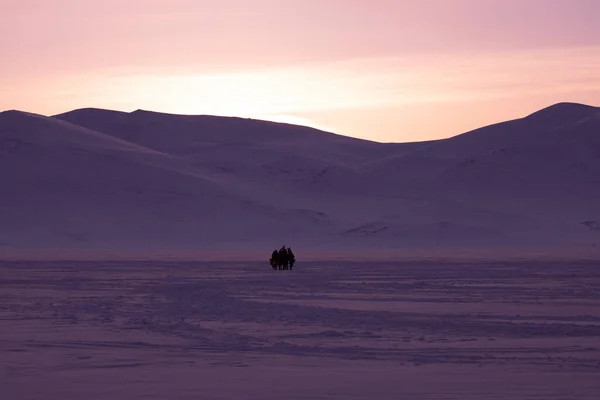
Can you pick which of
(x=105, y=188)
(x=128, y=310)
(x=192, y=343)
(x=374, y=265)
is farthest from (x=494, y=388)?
(x=105, y=188)

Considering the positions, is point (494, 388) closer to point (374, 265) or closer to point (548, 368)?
point (548, 368)

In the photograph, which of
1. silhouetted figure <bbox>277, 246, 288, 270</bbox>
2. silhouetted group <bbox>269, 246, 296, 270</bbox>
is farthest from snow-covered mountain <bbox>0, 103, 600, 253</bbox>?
silhouetted figure <bbox>277, 246, 288, 270</bbox>

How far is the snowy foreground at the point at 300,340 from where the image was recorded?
13.5 metres

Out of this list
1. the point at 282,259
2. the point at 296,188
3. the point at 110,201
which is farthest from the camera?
the point at 296,188

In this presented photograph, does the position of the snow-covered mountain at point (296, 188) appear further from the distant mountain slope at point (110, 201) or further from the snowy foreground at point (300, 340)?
the snowy foreground at point (300, 340)

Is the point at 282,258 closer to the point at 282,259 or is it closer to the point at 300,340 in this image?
the point at 282,259

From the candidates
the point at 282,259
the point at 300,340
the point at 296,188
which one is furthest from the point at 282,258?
the point at 296,188

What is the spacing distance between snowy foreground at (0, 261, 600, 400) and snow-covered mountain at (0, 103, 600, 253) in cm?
5870

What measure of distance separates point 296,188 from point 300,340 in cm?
10321

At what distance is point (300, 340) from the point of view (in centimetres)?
1795

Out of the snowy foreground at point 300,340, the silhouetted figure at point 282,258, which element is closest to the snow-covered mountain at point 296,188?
the silhouetted figure at point 282,258

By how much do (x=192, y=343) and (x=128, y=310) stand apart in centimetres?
573

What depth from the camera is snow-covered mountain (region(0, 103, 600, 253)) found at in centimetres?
9588

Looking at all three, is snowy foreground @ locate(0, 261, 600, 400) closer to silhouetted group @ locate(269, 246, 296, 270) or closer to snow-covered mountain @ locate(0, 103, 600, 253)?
silhouetted group @ locate(269, 246, 296, 270)
